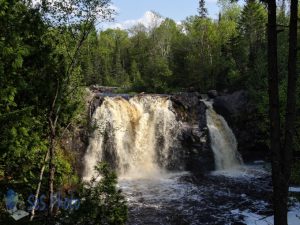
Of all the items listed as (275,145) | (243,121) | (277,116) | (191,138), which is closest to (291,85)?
(277,116)

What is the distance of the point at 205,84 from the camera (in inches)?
1869

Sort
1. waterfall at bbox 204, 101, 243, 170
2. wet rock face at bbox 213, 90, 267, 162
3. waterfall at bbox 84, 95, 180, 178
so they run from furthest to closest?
1. wet rock face at bbox 213, 90, 267, 162
2. waterfall at bbox 204, 101, 243, 170
3. waterfall at bbox 84, 95, 180, 178

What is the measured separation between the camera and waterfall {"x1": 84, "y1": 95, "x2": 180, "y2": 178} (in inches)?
1070

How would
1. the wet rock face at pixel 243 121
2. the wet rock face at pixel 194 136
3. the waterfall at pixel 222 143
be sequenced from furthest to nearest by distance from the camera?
the wet rock face at pixel 243 121 → the waterfall at pixel 222 143 → the wet rock face at pixel 194 136

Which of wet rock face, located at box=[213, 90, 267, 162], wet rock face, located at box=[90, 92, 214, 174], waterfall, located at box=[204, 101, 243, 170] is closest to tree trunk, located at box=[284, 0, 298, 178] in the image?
wet rock face, located at box=[90, 92, 214, 174]

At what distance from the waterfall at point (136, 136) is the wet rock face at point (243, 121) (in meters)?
5.68

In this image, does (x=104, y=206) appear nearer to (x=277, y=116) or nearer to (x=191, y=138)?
(x=277, y=116)

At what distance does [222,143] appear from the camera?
31.1 metres

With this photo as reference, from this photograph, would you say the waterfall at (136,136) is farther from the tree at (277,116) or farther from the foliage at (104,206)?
the tree at (277,116)

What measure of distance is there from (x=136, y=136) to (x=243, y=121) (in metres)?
9.91

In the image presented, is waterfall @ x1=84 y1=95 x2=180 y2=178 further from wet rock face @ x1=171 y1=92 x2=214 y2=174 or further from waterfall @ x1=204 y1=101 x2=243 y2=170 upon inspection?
waterfall @ x1=204 y1=101 x2=243 y2=170

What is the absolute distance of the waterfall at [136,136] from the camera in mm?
27191

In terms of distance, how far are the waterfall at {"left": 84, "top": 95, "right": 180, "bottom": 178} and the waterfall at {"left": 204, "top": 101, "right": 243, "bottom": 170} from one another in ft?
10.7

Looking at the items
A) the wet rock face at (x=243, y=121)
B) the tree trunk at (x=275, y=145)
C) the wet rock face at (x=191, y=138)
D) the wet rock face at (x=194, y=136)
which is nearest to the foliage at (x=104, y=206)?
the tree trunk at (x=275, y=145)
